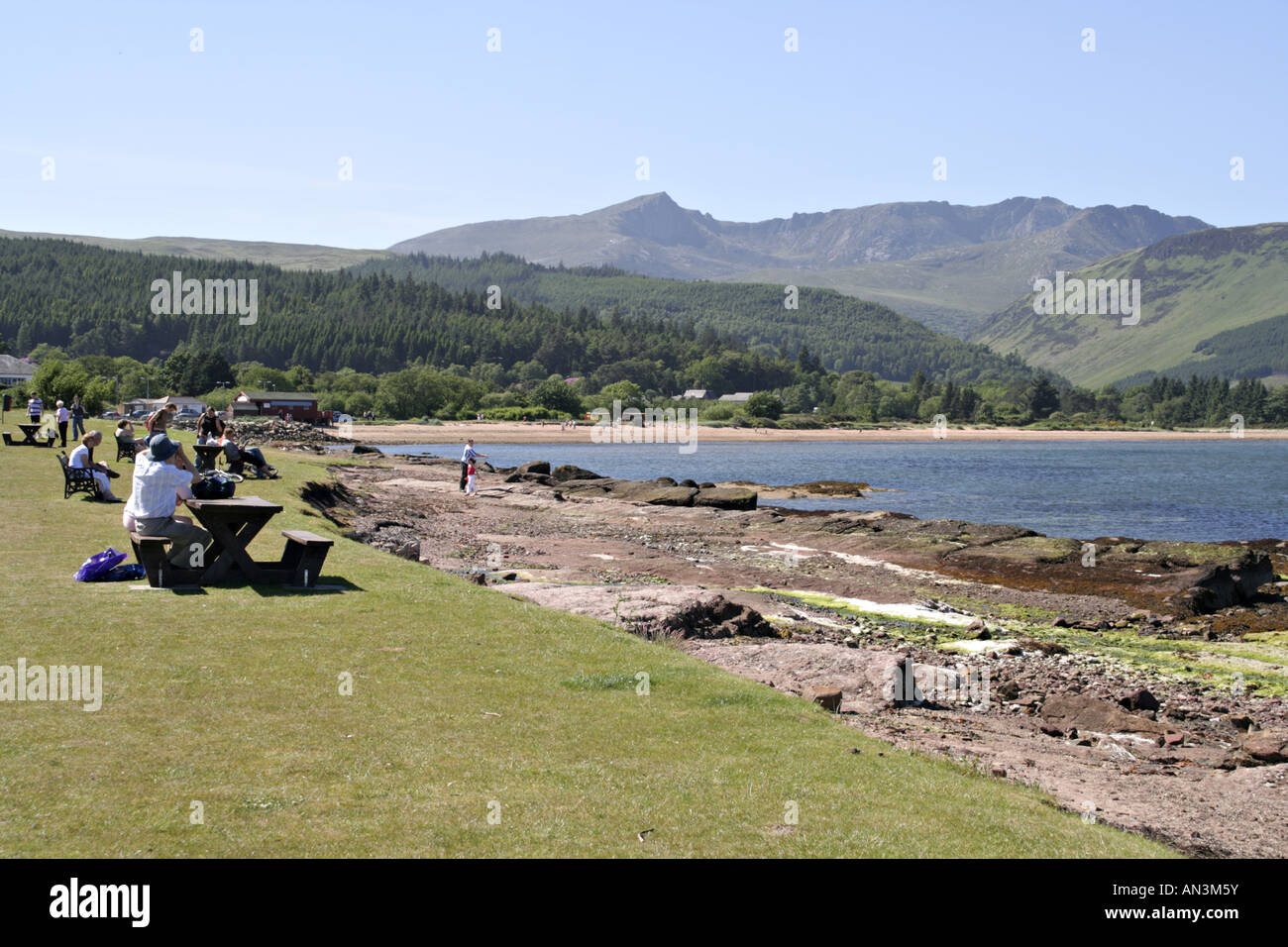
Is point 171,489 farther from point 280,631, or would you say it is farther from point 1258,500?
point 1258,500

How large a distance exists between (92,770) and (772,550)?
26882 millimetres

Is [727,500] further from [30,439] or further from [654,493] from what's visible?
[30,439]

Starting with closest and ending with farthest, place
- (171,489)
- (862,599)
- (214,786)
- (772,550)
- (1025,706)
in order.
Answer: (214,786), (171,489), (1025,706), (862,599), (772,550)

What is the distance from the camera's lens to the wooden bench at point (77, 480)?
23.5 metres

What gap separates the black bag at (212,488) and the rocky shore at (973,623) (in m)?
5.02

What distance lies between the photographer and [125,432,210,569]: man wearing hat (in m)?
13.6

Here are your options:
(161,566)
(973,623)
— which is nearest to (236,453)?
(161,566)

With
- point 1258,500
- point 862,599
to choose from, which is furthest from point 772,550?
point 1258,500

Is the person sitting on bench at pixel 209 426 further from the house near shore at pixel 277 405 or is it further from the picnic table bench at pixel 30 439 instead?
the house near shore at pixel 277 405

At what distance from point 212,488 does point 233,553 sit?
1682 millimetres

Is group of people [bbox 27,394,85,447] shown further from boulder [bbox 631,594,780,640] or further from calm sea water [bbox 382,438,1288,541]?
calm sea water [bbox 382,438,1288,541]

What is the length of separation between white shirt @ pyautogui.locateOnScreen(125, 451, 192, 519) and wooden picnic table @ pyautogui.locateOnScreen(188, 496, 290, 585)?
283 millimetres

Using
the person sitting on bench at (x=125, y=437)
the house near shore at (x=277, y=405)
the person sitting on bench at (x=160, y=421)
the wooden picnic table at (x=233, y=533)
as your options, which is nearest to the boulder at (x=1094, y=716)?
the wooden picnic table at (x=233, y=533)
